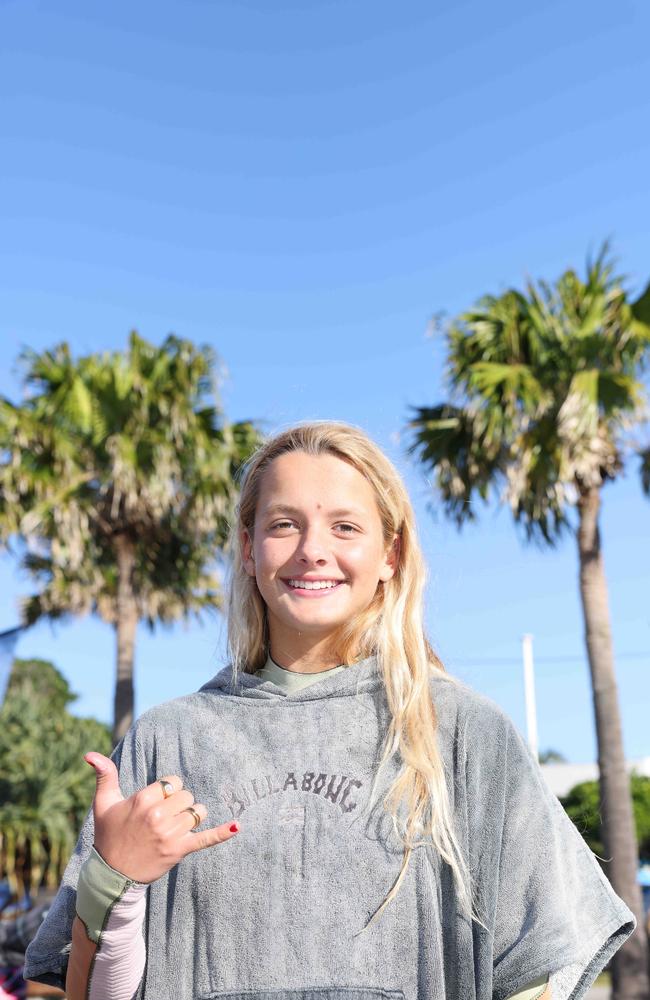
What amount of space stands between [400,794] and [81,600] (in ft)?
53.4

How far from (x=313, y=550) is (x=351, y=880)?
580mm

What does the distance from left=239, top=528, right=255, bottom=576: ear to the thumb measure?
0.62 metres

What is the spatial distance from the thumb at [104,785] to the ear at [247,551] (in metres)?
0.62

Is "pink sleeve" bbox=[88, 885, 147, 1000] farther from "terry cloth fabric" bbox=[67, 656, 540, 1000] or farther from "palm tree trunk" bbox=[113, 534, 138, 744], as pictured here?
"palm tree trunk" bbox=[113, 534, 138, 744]

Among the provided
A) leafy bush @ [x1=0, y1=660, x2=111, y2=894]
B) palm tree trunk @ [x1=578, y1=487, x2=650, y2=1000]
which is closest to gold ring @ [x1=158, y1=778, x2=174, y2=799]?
palm tree trunk @ [x1=578, y1=487, x2=650, y2=1000]

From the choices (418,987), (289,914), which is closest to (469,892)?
(418,987)

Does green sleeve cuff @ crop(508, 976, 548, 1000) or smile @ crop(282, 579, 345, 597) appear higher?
smile @ crop(282, 579, 345, 597)

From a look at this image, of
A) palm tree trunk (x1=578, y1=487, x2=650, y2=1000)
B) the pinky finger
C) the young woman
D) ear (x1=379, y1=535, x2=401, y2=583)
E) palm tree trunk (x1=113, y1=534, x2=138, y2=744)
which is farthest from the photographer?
palm tree trunk (x1=113, y1=534, x2=138, y2=744)

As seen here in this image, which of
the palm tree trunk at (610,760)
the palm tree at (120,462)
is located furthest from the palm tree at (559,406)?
the palm tree at (120,462)

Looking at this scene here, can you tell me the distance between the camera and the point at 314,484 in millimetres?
2102

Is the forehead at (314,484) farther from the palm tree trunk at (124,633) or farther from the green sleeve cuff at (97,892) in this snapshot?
the palm tree trunk at (124,633)

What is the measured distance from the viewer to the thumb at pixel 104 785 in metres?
1.69

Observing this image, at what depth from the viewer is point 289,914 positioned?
1.80 meters

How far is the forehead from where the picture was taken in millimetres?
2086
